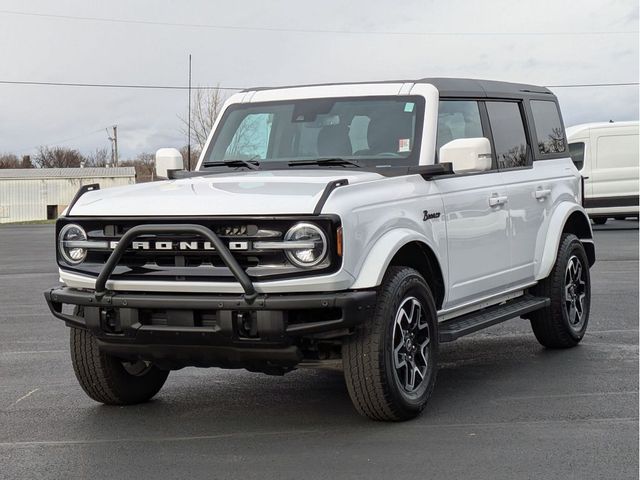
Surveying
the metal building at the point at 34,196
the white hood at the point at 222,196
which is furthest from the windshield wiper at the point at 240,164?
the metal building at the point at 34,196

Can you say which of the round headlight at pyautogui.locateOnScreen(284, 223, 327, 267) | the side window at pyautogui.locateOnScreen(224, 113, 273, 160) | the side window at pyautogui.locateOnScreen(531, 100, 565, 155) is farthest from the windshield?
the side window at pyautogui.locateOnScreen(531, 100, 565, 155)

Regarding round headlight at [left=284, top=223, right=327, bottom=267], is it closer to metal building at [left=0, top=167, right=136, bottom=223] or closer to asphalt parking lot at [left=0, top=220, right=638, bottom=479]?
asphalt parking lot at [left=0, top=220, right=638, bottom=479]

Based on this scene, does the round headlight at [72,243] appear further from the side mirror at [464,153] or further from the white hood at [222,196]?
the side mirror at [464,153]

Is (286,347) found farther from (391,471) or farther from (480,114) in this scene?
(480,114)

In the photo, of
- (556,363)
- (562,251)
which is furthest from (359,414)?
(562,251)

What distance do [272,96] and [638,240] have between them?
1453 centimetres

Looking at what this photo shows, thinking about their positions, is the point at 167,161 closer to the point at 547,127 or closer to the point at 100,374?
the point at 100,374

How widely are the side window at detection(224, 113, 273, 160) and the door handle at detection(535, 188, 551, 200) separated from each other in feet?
6.96

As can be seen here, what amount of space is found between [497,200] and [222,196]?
232 centimetres

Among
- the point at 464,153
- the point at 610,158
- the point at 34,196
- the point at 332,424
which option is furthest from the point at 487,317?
the point at 34,196

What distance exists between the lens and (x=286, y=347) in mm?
5285

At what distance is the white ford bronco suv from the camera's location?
205 inches

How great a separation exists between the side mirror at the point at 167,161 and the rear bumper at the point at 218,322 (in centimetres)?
186

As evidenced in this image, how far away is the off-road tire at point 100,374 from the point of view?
19.8ft
